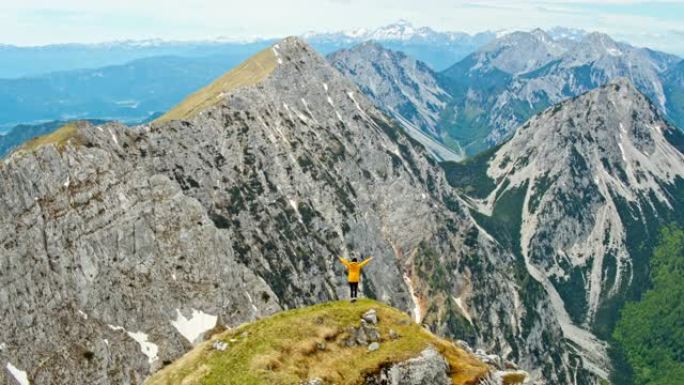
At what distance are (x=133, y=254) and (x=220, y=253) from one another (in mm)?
24614

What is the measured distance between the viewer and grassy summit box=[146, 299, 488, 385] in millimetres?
63406

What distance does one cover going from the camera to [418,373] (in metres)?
65.8

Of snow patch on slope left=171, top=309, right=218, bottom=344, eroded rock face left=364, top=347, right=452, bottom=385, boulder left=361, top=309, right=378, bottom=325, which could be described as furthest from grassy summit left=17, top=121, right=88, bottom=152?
eroded rock face left=364, top=347, right=452, bottom=385

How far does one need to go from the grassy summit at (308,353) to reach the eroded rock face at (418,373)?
672 millimetres

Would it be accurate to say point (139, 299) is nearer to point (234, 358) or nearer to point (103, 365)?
point (103, 365)

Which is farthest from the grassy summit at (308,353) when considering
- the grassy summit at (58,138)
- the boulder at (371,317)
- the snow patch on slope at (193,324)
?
the grassy summit at (58,138)

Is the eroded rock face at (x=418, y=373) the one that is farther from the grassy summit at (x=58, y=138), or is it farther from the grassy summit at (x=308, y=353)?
the grassy summit at (x=58, y=138)

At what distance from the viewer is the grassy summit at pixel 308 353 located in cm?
6341

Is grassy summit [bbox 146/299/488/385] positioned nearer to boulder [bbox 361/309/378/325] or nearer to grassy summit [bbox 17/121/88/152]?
boulder [bbox 361/309/378/325]

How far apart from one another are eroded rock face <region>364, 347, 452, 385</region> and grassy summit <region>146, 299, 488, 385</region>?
672 mm

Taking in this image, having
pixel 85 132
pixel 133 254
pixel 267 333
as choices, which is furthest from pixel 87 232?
pixel 267 333

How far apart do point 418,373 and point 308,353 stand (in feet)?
35.2

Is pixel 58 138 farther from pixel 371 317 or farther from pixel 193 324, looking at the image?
pixel 371 317

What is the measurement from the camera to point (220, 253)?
614ft
